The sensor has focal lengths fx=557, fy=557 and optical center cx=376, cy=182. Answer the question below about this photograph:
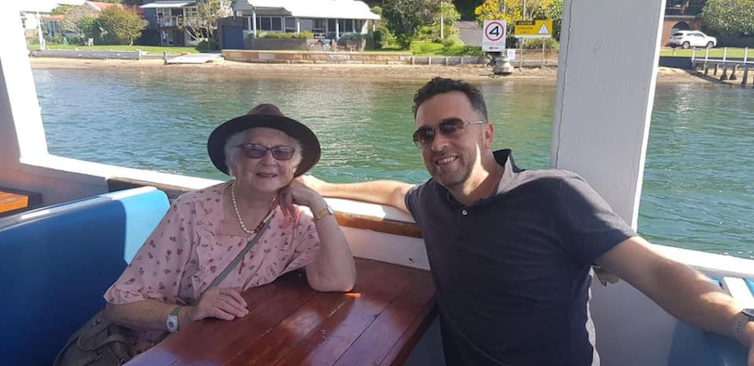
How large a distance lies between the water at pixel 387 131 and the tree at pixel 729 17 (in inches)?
404

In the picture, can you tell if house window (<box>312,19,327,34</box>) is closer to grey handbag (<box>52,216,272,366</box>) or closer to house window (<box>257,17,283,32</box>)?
house window (<box>257,17,283,32</box>)

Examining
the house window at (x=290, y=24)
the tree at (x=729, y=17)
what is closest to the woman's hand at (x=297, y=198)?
the tree at (x=729, y=17)

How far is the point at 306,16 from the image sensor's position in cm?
3431

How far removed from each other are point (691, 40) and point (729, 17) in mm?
2518

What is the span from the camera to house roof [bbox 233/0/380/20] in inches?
1342

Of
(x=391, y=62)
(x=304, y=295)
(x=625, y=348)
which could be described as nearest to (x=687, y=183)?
(x=625, y=348)

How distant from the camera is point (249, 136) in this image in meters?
1.52

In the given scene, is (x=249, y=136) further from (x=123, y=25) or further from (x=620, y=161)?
(x=123, y=25)

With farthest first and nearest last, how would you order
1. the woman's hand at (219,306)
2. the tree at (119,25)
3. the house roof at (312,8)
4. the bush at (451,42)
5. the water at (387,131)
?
1. the tree at (119,25)
2. the house roof at (312,8)
3. the bush at (451,42)
4. the water at (387,131)
5. the woman's hand at (219,306)

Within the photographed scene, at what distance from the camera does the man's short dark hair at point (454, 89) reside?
4.80 feet

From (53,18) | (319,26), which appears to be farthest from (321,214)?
(53,18)

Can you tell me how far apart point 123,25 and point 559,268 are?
4481 cm

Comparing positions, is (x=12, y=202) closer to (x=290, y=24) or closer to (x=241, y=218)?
(x=241, y=218)

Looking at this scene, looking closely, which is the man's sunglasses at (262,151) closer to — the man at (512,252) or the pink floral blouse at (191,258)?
the pink floral blouse at (191,258)
